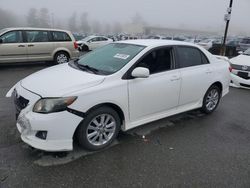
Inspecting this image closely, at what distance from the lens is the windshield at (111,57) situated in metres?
3.55

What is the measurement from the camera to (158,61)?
3.87m

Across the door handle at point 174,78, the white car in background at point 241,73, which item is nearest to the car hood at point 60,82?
the door handle at point 174,78

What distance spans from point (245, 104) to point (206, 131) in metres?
2.38

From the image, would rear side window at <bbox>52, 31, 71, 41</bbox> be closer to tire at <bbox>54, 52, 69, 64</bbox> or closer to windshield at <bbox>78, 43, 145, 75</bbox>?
tire at <bbox>54, 52, 69, 64</bbox>

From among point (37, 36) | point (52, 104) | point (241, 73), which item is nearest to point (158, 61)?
point (52, 104)

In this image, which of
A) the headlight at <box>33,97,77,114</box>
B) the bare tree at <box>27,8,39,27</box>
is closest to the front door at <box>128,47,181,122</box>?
the headlight at <box>33,97,77,114</box>

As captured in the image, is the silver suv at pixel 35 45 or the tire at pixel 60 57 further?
the tire at pixel 60 57

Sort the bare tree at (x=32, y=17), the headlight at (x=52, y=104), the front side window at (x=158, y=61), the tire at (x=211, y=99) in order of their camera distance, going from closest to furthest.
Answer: the headlight at (x=52, y=104) < the front side window at (x=158, y=61) < the tire at (x=211, y=99) < the bare tree at (x=32, y=17)

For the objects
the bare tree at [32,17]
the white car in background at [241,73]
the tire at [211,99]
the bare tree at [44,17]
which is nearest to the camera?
the tire at [211,99]

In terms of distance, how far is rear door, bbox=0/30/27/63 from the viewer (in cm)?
859

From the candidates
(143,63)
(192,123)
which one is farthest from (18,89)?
(192,123)

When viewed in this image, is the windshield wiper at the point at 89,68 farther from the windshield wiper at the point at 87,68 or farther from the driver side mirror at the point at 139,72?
the driver side mirror at the point at 139,72

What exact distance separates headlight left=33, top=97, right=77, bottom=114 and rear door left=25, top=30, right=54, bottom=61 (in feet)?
23.1

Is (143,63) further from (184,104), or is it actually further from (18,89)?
(18,89)
